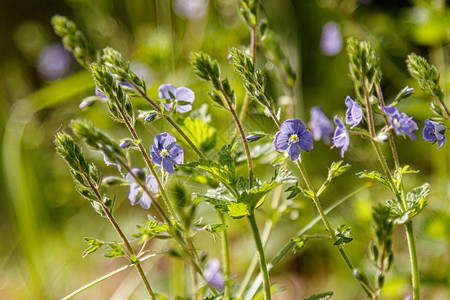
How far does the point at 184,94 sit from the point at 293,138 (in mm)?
242

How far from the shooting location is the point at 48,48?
2916 mm

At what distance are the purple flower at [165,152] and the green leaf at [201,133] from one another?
0.53 feet

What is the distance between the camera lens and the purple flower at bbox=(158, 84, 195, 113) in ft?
2.87

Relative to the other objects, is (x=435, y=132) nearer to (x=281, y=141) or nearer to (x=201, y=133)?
(x=281, y=141)

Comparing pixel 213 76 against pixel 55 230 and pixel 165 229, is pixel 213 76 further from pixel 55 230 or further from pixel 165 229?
pixel 55 230

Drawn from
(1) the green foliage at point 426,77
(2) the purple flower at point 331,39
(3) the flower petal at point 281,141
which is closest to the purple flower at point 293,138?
(3) the flower petal at point 281,141

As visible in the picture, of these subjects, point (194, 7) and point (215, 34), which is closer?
point (215, 34)

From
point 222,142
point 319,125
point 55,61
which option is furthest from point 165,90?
point 55,61

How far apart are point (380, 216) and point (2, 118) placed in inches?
74.1

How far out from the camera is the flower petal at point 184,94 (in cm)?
90

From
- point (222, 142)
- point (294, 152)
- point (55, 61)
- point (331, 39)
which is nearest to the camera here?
point (294, 152)

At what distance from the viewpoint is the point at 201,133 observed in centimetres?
102

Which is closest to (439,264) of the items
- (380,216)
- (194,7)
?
(380,216)

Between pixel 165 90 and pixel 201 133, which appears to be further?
pixel 201 133
